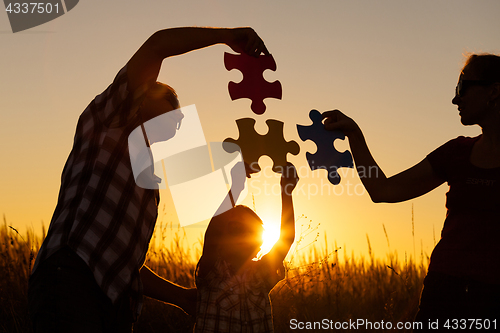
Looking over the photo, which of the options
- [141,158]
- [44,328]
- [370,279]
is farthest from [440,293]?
[370,279]

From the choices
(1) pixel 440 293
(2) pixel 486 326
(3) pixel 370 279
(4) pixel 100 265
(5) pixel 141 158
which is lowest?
(3) pixel 370 279

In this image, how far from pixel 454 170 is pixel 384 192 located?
1.29 ft

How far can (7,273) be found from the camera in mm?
4039

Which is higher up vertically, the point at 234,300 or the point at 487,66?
the point at 487,66

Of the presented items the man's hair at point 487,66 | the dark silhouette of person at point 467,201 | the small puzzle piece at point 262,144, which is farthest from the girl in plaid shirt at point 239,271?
the man's hair at point 487,66

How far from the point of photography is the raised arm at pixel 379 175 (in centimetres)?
241

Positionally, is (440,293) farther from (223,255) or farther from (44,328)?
(44,328)

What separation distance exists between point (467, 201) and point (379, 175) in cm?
51

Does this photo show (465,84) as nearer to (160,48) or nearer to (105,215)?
(160,48)

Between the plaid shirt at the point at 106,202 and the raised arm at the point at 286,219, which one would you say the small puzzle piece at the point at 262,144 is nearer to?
the raised arm at the point at 286,219

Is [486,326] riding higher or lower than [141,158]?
lower

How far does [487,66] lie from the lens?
2.30 meters

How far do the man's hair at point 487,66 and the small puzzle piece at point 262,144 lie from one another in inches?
40.8

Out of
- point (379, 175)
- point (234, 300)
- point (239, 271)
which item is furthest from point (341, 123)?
point (234, 300)
